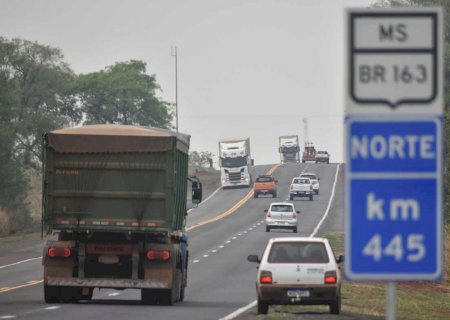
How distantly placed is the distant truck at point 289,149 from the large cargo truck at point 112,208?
123 meters

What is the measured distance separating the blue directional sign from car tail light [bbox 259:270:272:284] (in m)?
18.6

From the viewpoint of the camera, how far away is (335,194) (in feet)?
361

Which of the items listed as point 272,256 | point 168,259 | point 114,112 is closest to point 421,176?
point 272,256

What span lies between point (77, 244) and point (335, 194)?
269 feet

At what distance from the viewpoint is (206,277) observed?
1714 inches

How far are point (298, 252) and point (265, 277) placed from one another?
34.7 inches

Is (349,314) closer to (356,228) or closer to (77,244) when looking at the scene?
(77,244)

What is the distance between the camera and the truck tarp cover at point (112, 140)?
28.7 m

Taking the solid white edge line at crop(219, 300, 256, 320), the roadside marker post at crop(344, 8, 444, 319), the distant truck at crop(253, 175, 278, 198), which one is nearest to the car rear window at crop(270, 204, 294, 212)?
the distant truck at crop(253, 175, 278, 198)

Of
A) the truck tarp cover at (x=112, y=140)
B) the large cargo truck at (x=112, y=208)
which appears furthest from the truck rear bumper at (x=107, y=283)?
the truck tarp cover at (x=112, y=140)

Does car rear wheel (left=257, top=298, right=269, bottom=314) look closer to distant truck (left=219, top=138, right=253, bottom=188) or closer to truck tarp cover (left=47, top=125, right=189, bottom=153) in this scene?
truck tarp cover (left=47, top=125, right=189, bottom=153)

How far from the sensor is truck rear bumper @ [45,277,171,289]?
28281mm

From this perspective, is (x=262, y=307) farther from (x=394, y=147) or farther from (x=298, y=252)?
(x=394, y=147)

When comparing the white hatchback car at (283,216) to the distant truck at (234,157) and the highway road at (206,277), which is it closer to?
the highway road at (206,277)
